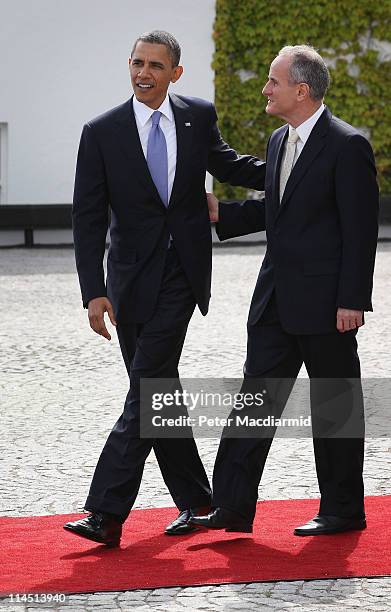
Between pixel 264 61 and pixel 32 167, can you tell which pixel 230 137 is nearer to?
pixel 264 61

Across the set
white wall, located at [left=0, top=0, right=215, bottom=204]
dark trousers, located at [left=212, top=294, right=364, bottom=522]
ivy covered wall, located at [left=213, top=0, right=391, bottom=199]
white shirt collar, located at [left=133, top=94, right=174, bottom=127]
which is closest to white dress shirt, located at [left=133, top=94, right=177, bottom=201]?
white shirt collar, located at [left=133, top=94, right=174, bottom=127]

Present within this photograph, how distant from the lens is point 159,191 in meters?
5.07

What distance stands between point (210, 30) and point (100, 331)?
52.8 ft

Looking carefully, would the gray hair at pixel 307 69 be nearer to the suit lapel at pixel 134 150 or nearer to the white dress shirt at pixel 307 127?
the white dress shirt at pixel 307 127

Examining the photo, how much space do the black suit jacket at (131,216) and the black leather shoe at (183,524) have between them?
2.44 feet

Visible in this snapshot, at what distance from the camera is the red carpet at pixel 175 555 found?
14.5 feet

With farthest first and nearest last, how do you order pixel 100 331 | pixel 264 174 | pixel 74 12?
pixel 74 12 < pixel 264 174 < pixel 100 331

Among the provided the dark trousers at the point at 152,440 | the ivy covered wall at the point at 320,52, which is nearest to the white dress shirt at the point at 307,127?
the dark trousers at the point at 152,440

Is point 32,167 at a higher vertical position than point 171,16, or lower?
lower

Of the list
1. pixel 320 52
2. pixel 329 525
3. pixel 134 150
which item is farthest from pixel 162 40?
pixel 320 52

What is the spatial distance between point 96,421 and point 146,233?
236 cm

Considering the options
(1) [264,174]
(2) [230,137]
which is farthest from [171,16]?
(1) [264,174]

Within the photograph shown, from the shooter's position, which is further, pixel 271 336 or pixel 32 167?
pixel 32 167

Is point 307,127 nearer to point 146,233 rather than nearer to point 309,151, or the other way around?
point 309,151
